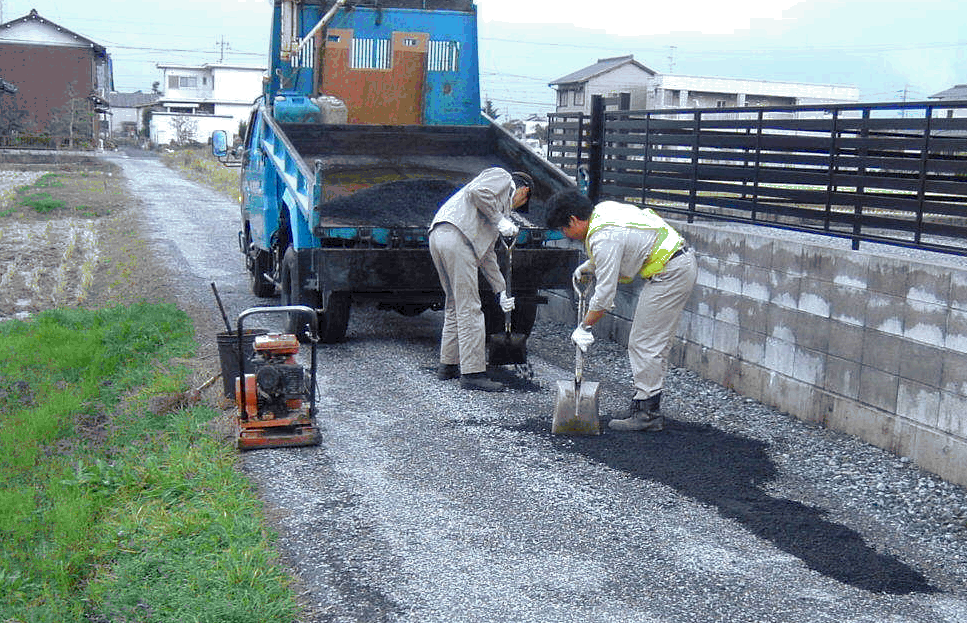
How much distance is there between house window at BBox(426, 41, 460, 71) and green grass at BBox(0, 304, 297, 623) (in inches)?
152

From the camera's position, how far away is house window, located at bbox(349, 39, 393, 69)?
975 cm

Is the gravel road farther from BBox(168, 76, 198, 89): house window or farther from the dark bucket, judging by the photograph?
BBox(168, 76, 198, 89): house window

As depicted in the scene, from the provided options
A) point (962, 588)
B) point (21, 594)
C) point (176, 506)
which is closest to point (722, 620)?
point (962, 588)

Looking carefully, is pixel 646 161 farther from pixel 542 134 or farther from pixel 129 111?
pixel 129 111

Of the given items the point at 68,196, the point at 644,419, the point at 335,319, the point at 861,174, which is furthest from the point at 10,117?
the point at 861,174

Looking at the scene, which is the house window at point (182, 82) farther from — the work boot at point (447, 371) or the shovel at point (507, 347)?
the work boot at point (447, 371)

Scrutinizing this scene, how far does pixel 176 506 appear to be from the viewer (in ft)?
Answer: 15.7

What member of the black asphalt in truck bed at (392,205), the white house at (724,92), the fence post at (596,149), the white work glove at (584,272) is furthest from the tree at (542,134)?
the white house at (724,92)

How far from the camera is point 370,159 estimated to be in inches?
363

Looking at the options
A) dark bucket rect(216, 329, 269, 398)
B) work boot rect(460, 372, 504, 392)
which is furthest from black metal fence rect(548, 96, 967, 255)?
dark bucket rect(216, 329, 269, 398)

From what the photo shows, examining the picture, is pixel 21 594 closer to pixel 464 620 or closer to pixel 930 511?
pixel 464 620

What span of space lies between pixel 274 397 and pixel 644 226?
2449 mm

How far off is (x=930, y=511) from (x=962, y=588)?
893 mm

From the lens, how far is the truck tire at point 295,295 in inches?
324
